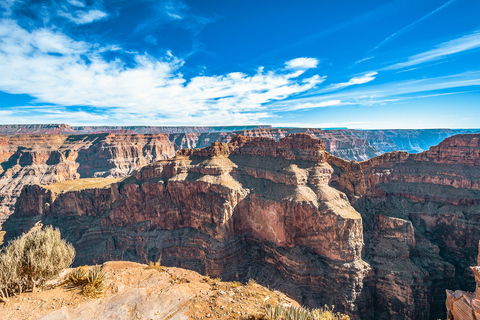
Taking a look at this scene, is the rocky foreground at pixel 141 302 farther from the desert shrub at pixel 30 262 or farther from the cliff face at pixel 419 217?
the cliff face at pixel 419 217

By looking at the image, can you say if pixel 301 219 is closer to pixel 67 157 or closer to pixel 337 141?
pixel 337 141

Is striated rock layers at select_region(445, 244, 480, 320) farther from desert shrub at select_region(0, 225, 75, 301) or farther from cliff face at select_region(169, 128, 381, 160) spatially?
cliff face at select_region(169, 128, 381, 160)

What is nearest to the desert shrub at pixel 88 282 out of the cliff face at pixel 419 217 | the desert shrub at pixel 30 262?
the desert shrub at pixel 30 262

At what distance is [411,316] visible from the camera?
30094 millimetres

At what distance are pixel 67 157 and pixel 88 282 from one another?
13663cm

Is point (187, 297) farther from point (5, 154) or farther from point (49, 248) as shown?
point (5, 154)

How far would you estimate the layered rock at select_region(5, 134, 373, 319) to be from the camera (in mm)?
33844

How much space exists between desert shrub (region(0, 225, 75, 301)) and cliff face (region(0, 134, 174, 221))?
305 feet

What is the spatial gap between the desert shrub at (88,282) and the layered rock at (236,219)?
27.1 metres

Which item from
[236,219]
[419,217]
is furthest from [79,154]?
[419,217]

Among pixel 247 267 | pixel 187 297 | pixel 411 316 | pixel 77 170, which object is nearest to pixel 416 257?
pixel 411 316

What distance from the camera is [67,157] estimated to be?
394 feet

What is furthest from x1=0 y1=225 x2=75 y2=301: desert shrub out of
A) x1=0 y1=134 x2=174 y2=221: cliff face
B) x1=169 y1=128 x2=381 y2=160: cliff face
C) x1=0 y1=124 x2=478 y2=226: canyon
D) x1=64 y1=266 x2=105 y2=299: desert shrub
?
x1=169 y1=128 x2=381 y2=160: cliff face

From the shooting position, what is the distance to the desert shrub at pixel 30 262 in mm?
12359
